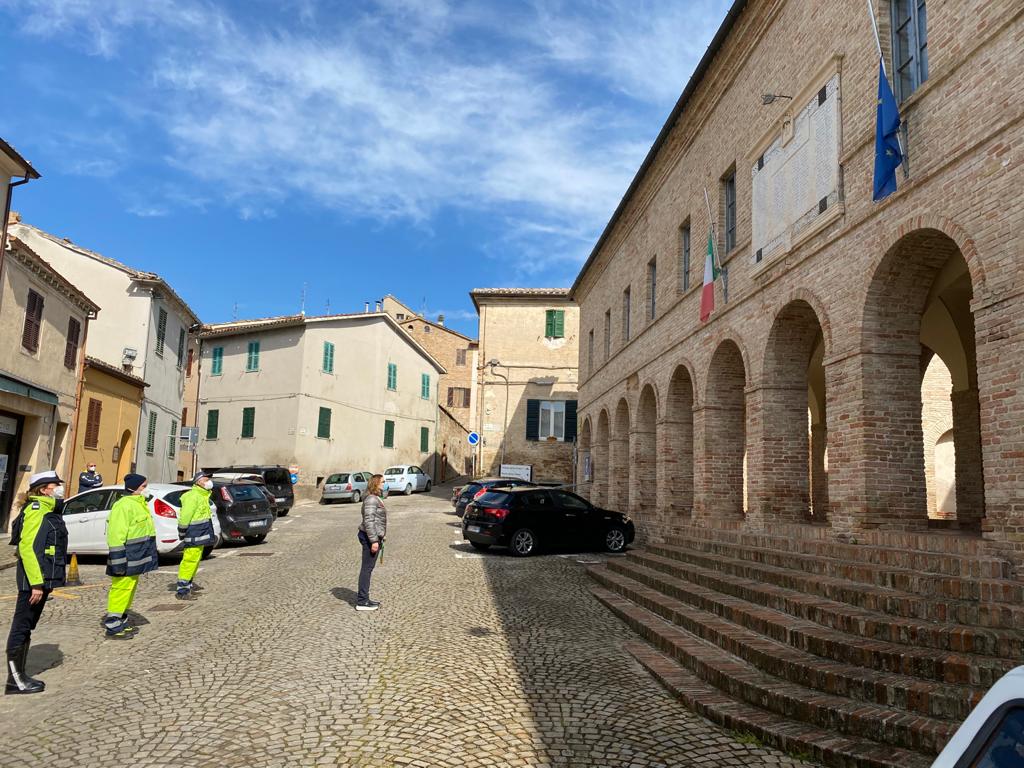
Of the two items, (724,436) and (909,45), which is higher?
(909,45)

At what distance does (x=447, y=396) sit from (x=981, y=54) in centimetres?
4744

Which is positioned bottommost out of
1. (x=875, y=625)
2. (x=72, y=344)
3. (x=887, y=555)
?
(x=875, y=625)

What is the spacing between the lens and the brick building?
558 cm

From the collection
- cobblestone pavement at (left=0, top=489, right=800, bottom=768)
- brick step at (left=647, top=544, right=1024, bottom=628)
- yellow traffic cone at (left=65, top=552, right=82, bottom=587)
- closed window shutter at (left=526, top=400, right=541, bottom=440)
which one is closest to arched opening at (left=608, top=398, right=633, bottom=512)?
cobblestone pavement at (left=0, top=489, right=800, bottom=768)

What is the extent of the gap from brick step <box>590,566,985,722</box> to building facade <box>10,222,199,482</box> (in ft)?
68.7

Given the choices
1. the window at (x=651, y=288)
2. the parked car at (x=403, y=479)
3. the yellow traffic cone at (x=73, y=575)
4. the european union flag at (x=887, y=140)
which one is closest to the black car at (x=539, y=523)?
the window at (x=651, y=288)

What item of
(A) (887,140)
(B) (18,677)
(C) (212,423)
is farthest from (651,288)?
(C) (212,423)

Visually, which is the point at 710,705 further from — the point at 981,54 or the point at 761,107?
the point at 761,107

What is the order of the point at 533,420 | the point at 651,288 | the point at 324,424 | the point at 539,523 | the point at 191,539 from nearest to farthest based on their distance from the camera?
the point at 191,539
the point at 539,523
the point at 651,288
the point at 324,424
the point at 533,420

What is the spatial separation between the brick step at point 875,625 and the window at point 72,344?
57.6 feet

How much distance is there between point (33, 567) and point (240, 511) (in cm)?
1058

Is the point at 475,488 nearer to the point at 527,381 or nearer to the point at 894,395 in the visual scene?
the point at 527,381

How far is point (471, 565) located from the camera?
1346 centimetres

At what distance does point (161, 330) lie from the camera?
2530cm
